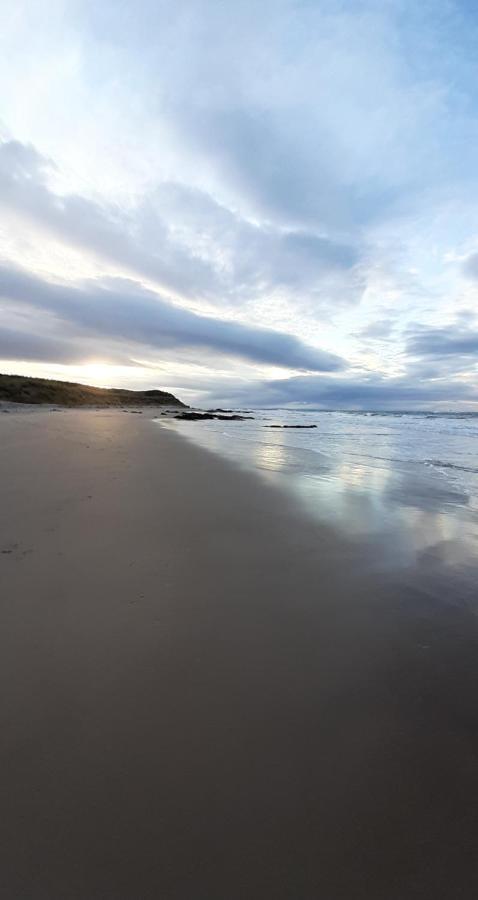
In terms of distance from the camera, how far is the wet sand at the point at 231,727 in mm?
1275

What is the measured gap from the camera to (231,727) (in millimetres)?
1808

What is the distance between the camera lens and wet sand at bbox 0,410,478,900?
1275mm

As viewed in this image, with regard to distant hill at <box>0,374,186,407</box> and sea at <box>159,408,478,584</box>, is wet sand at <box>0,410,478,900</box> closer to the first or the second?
sea at <box>159,408,478,584</box>

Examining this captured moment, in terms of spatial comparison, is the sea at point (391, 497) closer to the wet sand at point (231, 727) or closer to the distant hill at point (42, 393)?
the wet sand at point (231, 727)

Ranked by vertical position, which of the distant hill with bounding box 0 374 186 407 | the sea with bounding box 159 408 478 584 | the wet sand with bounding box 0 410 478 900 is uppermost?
the distant hill with bounding box 0 374 186 407

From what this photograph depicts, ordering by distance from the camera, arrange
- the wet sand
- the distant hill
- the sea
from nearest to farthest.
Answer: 1. the wet sand
2. the sea
3. the distant hill

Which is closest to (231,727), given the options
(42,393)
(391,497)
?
(391,497)

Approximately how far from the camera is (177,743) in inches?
67.3

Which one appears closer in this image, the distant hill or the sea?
the sea

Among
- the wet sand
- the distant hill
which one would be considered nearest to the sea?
the wet sand

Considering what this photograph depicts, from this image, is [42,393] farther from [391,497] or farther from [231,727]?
[231,727]

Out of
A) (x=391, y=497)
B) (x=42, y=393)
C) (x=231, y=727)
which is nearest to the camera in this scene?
(x=231, y=727)

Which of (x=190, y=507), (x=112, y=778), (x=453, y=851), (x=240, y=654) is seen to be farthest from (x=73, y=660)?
(x=190, y=507)

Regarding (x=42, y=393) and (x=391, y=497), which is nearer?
(x=391, y=497)
